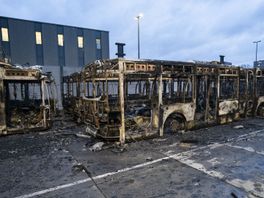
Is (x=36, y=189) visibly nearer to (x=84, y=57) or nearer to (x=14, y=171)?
(x=14, y=171)

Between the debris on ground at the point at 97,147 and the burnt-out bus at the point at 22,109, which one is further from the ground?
the burnt-out bus at the point at 22,109

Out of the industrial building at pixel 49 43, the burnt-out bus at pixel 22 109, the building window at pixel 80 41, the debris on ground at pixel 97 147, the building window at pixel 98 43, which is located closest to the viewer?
the debris on ground at pixel 97 147

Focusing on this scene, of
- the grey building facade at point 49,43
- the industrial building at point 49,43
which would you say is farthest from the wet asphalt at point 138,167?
the grey building facade at point 49,43

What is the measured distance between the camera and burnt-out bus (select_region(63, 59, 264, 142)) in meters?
6.91

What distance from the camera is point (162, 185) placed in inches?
161

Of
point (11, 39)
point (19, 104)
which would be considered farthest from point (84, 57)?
point (19, 104)

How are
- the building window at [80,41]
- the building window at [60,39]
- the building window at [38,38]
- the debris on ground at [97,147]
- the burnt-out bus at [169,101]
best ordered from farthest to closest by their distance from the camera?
the building window at [80,41]
the building window at [60,39]
the building window at [38,38]
the burnt-out bus at [169,101]
the debris on ground at [97,147]

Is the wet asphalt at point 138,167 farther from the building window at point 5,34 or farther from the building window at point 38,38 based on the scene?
the building window at point 38,38

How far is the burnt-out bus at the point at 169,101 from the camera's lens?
691cm

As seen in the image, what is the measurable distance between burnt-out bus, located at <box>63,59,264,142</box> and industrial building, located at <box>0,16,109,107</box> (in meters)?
18.5

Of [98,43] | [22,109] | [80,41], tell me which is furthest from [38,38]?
[22,109]

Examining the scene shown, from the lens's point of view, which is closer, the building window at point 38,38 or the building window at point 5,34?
the building window at point 5,34

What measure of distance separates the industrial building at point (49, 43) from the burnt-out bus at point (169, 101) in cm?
1850

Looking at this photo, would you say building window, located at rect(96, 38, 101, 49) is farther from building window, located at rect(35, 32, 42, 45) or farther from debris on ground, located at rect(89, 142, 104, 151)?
debris on ground, located at rect(89, 142, 104, 151)
